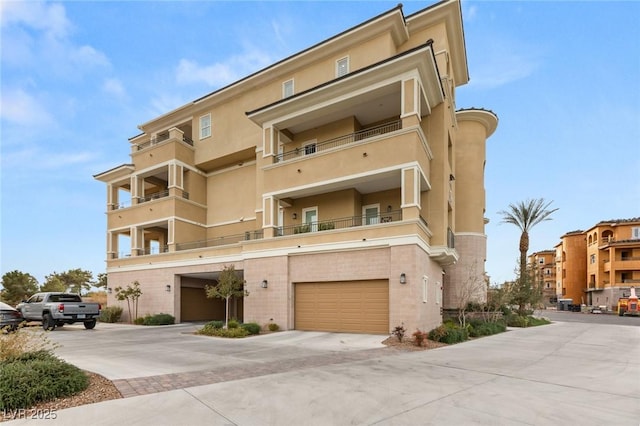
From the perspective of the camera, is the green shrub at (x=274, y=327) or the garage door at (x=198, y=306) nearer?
the green shrub at (x=274, y=327)

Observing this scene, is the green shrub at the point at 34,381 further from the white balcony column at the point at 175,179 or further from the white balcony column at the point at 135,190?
the white balcony column at the point at 135,190

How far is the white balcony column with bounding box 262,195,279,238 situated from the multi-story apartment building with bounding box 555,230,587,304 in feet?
211

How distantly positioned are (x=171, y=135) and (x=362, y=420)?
24.7 m

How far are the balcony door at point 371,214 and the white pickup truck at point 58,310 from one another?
15.1 m

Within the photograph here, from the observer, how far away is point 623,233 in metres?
52.1

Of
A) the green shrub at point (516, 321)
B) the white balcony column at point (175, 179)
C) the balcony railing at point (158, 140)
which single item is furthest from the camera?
the balcony railing at point (158, 140)

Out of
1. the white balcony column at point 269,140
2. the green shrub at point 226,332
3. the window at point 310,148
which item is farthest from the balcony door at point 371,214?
the green shrub at point 226,332

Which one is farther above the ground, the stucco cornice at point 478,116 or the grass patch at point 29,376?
the stucco cornice at point 478,116

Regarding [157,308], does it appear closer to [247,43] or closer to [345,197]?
A: [345,197]

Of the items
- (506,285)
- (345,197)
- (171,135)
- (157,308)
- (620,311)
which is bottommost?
(620,311)

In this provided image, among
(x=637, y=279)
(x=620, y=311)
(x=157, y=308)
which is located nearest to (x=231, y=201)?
(x=157, y=308)

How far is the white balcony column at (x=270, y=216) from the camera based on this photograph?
18.7 meters

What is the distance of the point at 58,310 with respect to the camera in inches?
707

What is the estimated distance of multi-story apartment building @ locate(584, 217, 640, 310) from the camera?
161ft
